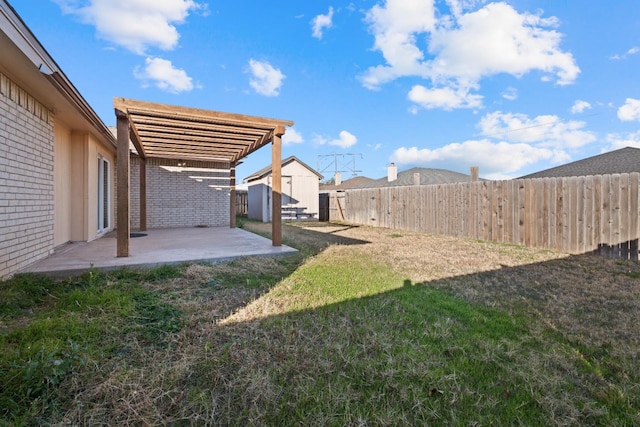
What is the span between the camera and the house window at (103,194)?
7664 millimetres

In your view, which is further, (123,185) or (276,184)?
(276,184)

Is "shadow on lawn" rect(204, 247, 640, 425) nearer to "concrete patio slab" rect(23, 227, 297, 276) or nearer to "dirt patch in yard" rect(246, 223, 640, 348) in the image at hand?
"dirt patch in yard" rect(246, 223, 640, 348)

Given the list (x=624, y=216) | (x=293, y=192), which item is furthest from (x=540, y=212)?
(x=293, y=192)

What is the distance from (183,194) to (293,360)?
10.2 meters

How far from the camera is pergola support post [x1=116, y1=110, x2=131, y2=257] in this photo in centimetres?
475

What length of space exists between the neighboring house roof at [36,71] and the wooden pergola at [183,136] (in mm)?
633

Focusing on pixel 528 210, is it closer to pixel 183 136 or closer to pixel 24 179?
pixel 183 136

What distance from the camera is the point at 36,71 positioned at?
3.55 m

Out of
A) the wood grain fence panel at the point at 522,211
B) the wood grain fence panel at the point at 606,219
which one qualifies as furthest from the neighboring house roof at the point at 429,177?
the wood grain fence panel at the point at 606,219

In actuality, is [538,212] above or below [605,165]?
below

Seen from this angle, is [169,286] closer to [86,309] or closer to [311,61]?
[86,309]

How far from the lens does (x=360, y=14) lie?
9.34m

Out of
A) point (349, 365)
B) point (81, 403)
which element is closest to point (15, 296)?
point (81, 403)

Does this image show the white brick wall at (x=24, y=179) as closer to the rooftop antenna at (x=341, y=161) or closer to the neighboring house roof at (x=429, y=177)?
the neighboring house roof at (x=429, y=177)
